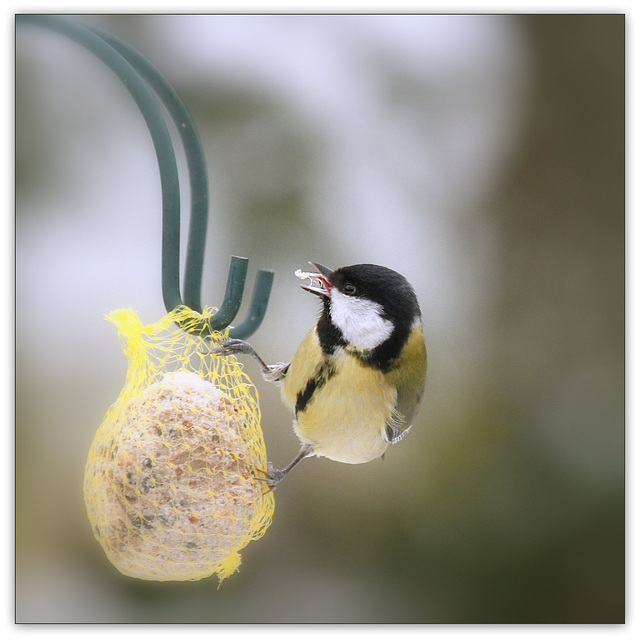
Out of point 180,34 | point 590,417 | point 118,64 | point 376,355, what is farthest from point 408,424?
point 180,34

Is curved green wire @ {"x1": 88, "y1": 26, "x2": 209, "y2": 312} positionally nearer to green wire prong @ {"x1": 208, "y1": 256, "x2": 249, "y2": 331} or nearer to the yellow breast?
green wire prong @ {"x1": 208, "y1": 256, "x2": 249, "y2": 331}

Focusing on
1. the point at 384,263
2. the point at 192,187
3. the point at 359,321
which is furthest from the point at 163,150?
the point at 384,263

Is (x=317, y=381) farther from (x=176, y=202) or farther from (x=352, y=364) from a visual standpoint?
(x=176, y=202)

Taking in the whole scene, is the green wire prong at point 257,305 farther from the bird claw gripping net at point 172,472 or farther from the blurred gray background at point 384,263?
the blurred gray background at point 384,263

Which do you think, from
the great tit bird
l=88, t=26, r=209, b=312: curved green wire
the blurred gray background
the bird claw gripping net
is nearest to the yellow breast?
the great tit bird

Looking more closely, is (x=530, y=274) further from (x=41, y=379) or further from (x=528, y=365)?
(x=41, y=379)

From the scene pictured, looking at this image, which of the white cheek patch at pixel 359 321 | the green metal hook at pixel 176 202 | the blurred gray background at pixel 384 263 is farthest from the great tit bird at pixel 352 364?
the blurred gray background at pixel 384 263
